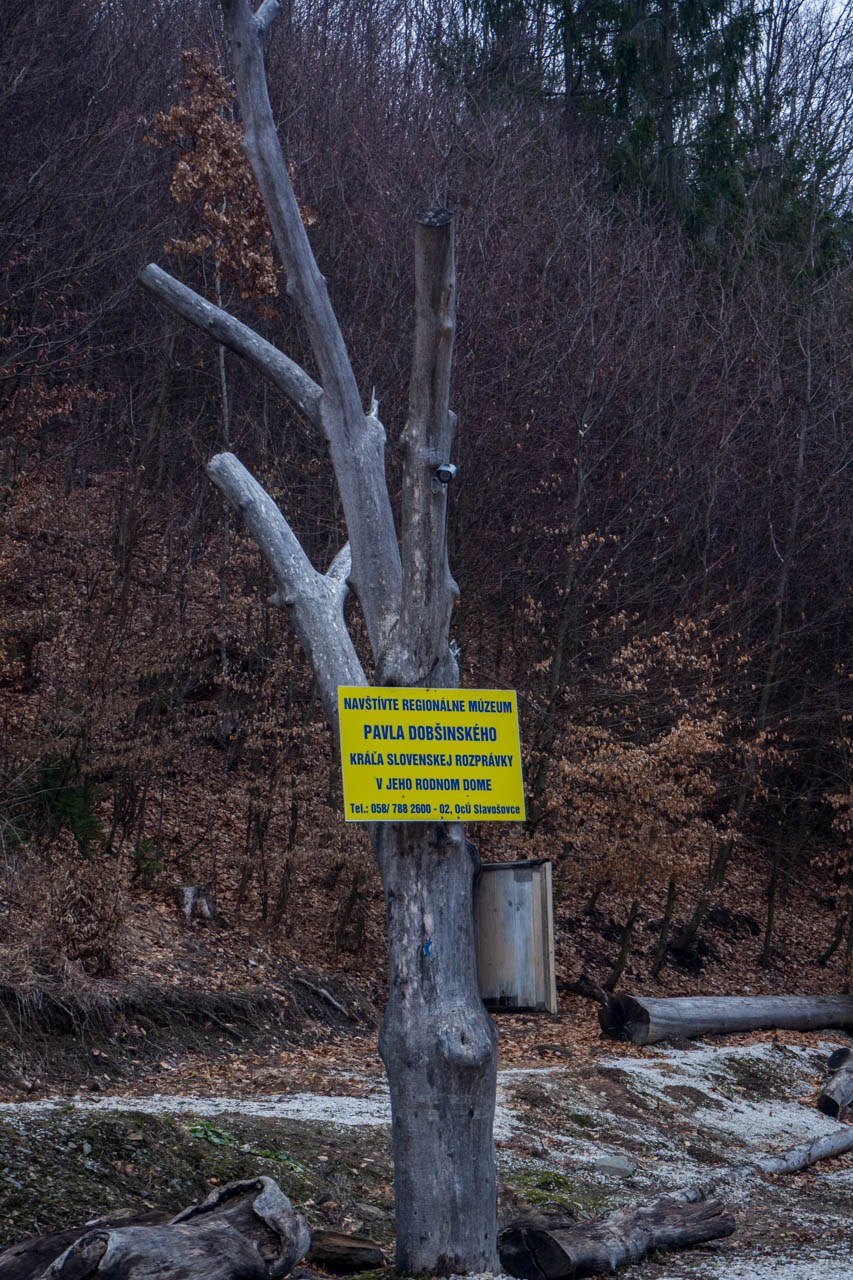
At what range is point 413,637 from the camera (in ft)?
19.3

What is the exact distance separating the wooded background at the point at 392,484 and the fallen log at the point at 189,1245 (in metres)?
5.95

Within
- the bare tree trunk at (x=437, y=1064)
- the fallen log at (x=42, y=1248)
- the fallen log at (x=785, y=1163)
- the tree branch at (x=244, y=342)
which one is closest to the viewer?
the fallen log at (x=42, y=1248)

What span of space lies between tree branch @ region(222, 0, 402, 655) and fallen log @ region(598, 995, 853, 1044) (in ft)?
29.4

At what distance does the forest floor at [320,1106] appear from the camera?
6555 mm

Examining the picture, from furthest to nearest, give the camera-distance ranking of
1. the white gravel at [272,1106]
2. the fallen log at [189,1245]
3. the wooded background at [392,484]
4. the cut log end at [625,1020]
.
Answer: the wooded background at [392,484] → the cut log end at [625,1020] → the white gravel at [272,1106] → the fallen log at [189,1245]

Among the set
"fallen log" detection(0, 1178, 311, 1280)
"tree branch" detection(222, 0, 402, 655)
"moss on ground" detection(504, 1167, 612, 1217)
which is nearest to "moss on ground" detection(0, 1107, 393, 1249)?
"fallen log" detection(0, 1178, 311, 1280)

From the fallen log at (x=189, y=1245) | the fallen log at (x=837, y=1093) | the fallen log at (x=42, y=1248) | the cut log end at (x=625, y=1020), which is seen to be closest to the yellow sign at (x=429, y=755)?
the fallen log at (x=189, y=1245)

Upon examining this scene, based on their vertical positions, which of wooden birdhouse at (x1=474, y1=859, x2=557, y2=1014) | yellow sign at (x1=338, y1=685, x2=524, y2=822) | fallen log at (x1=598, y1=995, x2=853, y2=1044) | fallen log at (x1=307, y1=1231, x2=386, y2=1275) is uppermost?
yellow sign at (x1=338, y1=685, x2=524, y2=822)

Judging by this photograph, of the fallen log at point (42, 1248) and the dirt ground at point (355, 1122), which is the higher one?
the fallen log at point (42, 1248)

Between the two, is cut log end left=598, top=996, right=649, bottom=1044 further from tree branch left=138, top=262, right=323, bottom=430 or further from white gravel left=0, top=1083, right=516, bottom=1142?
tree branch left=138, top=262, right=323, bottom=430

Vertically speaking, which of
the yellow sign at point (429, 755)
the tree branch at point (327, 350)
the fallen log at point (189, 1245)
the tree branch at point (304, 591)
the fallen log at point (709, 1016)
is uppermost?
the tree branch at point (327, 350)

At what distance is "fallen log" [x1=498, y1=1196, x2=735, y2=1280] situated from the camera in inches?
250

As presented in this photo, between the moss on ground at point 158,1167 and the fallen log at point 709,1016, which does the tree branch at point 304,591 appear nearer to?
the moss on ground at point 158,1167

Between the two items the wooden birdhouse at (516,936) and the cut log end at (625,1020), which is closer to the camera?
the wooden birdhouse at (516,936)
